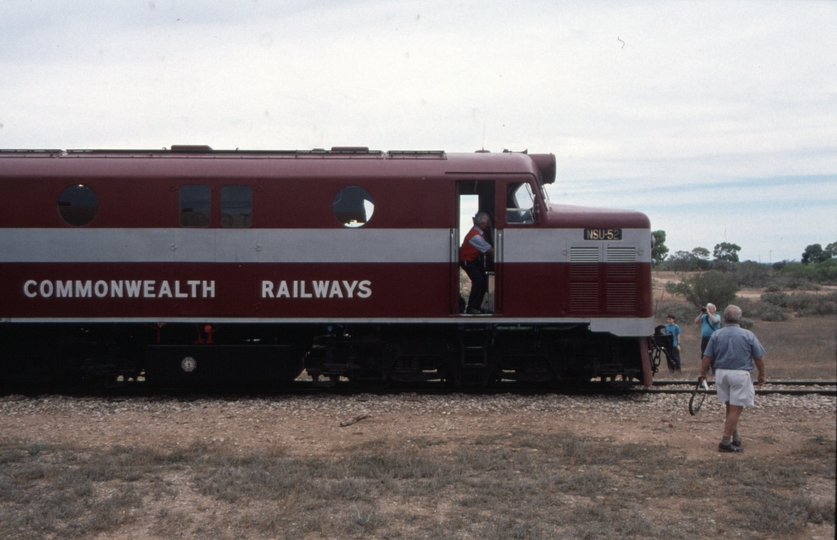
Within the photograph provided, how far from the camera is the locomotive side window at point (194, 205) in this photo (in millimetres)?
10562

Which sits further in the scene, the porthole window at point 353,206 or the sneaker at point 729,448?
the porthole window at point 353,206

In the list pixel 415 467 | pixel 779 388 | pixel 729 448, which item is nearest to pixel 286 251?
pixel 415 467

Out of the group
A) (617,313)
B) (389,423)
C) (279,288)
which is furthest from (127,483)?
(617,313)

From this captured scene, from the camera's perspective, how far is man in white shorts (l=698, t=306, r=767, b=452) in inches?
285

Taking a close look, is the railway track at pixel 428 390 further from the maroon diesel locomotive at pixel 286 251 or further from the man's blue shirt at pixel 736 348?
the man's blue shirt at pixel 736 348

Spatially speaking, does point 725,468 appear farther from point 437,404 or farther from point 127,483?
point 127,483

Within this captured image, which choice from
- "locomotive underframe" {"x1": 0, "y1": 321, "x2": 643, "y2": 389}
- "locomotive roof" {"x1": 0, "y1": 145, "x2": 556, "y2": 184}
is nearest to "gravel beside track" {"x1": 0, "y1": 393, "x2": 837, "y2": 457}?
"locomotive underframe" {"x1": 0, "y1": 321, "x2": 643, "y2": 389}

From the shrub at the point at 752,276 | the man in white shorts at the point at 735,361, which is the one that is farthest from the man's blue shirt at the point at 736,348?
the shrub at the point at 752,276

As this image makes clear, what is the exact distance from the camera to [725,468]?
22.4 ft

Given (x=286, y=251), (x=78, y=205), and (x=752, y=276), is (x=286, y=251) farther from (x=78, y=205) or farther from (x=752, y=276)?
(x=752, y=276)

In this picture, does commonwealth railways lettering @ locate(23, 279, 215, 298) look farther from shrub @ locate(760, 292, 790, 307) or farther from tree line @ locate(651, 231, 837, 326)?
shrub @ locate(760, 292, 790, 307)

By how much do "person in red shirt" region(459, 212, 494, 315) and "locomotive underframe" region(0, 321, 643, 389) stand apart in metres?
0.38

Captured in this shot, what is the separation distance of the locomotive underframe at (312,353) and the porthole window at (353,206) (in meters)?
1.60

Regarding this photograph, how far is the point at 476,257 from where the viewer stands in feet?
34.6
